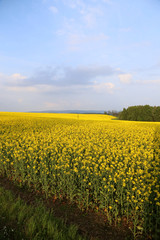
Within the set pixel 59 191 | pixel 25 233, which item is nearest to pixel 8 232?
pixel 25 233

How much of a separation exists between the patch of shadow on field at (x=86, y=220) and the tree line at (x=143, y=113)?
2683 inches

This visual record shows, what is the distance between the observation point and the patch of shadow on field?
3.84 meters

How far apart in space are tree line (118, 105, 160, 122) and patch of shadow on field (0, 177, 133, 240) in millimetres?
68147

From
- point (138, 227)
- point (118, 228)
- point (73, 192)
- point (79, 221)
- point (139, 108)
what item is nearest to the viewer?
point (138, 227)

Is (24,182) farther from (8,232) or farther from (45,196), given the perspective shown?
(8,232)

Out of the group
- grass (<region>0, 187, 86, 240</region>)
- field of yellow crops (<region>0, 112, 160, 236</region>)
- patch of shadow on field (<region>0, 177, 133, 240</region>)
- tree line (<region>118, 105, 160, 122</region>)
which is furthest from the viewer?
tree line (<region>118, 105, 160, 122</region>)

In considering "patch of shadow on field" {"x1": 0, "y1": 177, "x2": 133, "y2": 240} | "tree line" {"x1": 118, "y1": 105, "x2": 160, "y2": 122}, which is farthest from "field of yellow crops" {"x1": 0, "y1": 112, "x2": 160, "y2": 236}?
"tree line" {"x1": 118, "y1": 105, "x2": 160, "y2": 122}

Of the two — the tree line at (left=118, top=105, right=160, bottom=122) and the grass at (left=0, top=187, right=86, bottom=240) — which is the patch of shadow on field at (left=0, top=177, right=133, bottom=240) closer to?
the grass at (left=0, top=187, right=86, bottom=240)

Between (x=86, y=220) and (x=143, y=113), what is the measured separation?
233ft

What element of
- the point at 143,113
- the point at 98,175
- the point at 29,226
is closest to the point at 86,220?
the point at 98,175

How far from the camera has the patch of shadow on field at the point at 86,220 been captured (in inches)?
151

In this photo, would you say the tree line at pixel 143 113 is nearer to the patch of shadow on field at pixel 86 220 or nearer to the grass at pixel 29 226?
the patch of shadow on field at pixel 86 220

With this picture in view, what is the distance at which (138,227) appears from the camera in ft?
12.4

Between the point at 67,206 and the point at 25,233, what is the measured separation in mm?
1787
